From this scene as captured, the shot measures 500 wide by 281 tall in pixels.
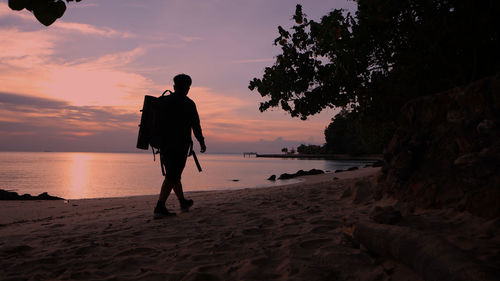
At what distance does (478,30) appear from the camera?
5957 millimetres

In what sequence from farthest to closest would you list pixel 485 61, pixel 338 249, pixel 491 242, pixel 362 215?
pixel 485 61, pixel 362 215, pixel 338 249, pixel 491 242

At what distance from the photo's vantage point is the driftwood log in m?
1.97

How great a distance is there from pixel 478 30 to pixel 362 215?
439 cm

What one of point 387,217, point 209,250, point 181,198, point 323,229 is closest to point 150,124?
point 181,198

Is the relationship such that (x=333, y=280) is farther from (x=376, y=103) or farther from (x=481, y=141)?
(x=376, y=103)

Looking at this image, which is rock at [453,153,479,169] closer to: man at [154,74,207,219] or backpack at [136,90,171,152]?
man at [154,74,207,219]

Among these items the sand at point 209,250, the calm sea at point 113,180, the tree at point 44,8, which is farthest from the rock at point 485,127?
the calm sea at point 113,180

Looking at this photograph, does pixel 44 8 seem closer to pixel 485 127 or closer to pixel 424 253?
pixel 424 253

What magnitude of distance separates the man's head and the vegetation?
413 cm

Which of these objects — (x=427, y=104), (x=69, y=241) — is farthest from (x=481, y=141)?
(x=69, y=241)

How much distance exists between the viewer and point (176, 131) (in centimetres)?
598

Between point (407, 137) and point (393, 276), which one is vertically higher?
point (407, 137)

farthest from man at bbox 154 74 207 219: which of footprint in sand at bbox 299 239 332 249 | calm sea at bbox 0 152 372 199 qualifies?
calm sea at bbox 0 152 372 199

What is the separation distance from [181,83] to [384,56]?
615 cm
